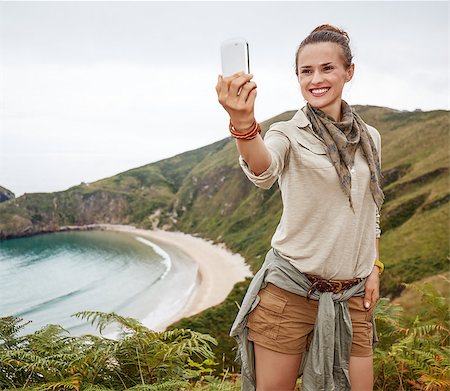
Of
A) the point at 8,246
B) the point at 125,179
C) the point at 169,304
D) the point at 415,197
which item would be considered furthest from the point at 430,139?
the point at 125,179

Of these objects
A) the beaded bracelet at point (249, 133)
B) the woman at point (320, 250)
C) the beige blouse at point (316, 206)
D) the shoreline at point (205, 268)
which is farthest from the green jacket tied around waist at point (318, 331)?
the shoreline at point (205, 268)

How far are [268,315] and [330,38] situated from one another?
1555mm

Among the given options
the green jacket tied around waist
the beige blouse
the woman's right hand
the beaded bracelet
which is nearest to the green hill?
the green jacket tied around waist

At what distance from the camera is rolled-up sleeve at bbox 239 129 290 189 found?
1897 mm

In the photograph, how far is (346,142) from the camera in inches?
87.8

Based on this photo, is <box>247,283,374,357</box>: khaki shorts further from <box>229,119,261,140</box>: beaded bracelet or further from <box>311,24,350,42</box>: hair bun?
<box>311,24,350,42</box>: hair bun

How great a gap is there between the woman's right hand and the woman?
16.5 inches

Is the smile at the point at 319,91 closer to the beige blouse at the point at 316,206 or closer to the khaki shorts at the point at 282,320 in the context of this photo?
the beige blouse at the point at 316,206

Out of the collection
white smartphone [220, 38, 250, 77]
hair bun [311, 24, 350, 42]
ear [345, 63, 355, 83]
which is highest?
hair bun [311, 24, 350, 42]

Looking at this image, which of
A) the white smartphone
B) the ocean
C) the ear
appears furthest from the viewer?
the ocean

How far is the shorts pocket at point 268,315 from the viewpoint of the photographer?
91.5 inches

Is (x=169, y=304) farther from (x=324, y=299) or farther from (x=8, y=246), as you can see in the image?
(x=8, y=246)

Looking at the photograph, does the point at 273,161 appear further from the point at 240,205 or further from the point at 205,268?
the point at 240,205

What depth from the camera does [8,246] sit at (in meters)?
96.7
